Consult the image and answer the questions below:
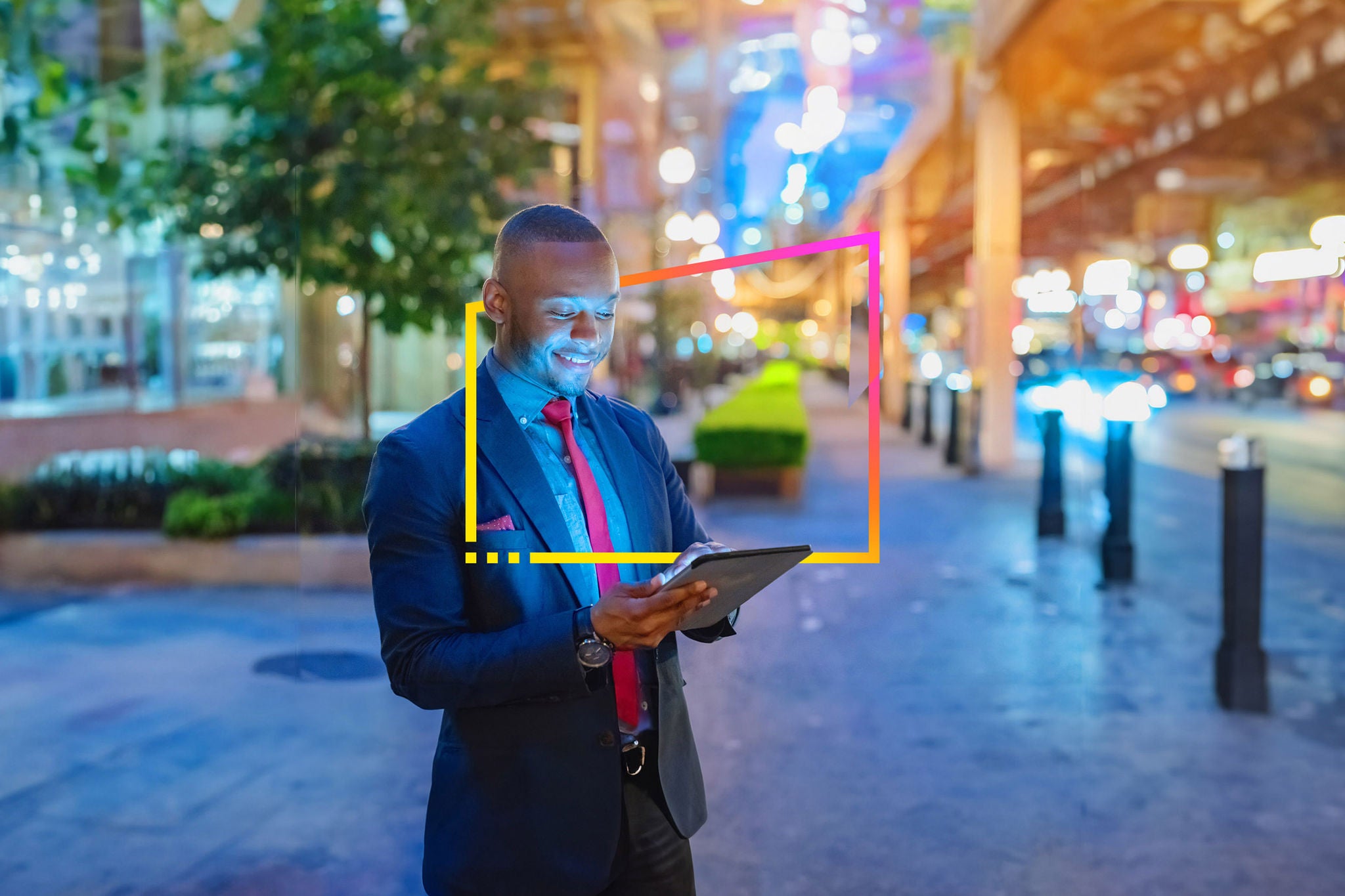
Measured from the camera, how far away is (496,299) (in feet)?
6.51

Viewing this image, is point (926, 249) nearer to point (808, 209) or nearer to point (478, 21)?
point (808, 209)

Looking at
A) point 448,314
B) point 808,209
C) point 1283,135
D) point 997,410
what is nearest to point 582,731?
point 448,314

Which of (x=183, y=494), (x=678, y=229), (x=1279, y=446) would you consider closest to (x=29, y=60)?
(x=183, y=494)

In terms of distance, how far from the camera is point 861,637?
7.64 meters

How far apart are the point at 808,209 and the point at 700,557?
46.7m

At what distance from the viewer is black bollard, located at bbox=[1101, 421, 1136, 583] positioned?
9.63 meters

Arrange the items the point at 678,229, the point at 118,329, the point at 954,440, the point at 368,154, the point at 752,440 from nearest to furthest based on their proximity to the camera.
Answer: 1. the point at 368,154
2. the point at 752,440
3. the point at 954,440
4. the point at 118,329
5. the point at 678,229

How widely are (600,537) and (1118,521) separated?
8425 millimetres

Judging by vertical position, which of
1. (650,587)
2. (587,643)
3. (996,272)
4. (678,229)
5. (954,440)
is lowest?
(954,440)

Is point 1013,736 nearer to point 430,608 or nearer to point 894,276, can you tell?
point 430,608

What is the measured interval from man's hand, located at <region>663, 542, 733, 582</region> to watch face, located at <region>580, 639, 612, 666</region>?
0.64ft

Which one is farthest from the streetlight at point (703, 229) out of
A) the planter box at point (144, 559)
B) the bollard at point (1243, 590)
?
the bollard at point (1243, 590)

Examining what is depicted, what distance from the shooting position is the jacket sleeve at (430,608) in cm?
191

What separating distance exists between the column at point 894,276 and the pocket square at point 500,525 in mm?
27837
